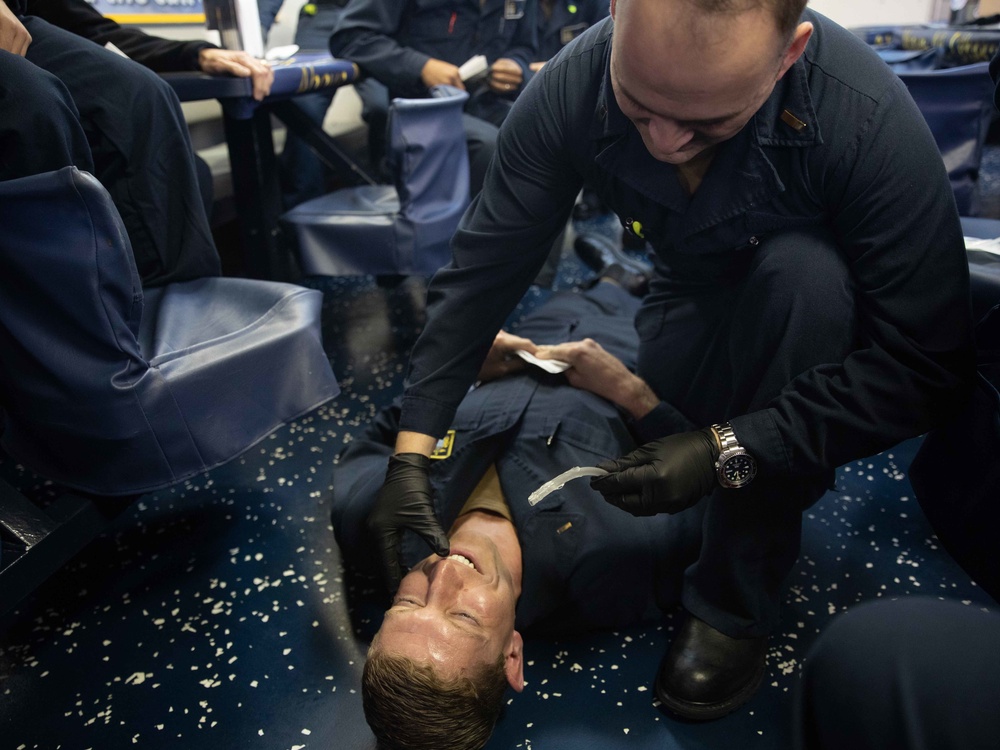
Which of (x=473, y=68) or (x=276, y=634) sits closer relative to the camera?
(x=276, y=634)

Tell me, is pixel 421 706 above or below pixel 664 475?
below

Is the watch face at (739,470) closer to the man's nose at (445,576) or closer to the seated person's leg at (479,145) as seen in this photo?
the man's nose at (445,576)

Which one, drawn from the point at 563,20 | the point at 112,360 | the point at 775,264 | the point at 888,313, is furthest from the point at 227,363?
the point at 563,20

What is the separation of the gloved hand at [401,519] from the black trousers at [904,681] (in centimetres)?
66

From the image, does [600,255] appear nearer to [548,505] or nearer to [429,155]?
[429,155]

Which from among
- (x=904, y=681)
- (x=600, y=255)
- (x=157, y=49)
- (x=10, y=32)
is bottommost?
(x=600, y=255)

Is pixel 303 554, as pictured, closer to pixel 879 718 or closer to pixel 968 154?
pixel 879 718

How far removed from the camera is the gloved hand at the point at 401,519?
1.08 metres

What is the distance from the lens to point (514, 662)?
1.05 m

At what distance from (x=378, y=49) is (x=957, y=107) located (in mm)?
1717

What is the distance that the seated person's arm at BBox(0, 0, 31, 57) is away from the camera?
1094 mm

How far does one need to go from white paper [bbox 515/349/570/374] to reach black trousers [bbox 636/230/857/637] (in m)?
0.29

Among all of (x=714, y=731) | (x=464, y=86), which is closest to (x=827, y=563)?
(x=714, y=731)

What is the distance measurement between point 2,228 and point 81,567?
713 mm
